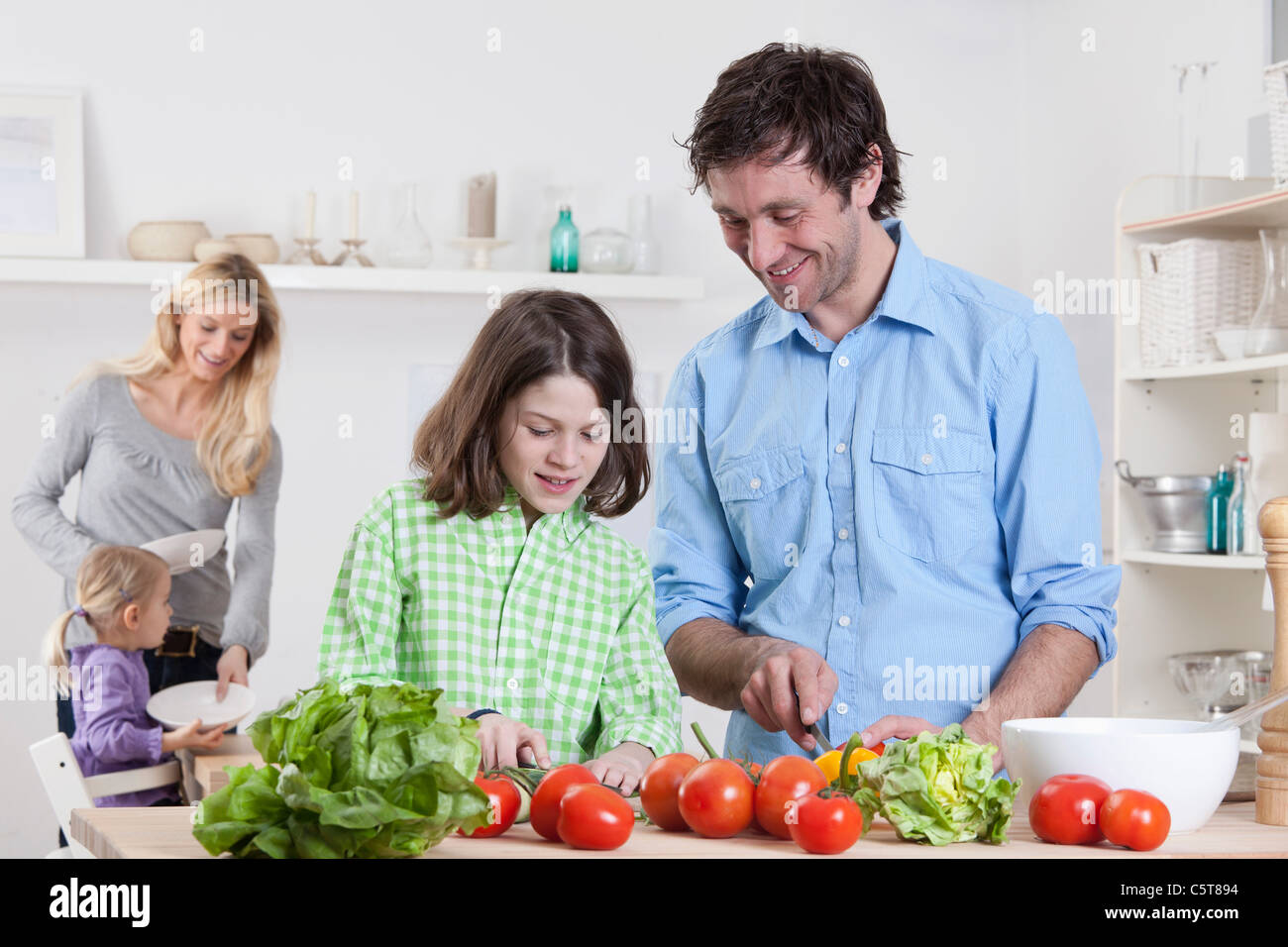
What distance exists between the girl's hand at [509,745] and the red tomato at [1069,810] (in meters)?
0.44

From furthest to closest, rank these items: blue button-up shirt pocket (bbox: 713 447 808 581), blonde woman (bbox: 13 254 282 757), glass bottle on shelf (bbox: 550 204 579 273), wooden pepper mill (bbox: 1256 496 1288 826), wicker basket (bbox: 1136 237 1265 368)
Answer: glass bottle on shelf (bbox: 550 204 579 273) → blonde woman (bbox: 13 254 282 757) → wicker basket (bbox: 1136 237 1265 368) → blue button-up shirt pocket (bbox: 713 447 808 581) → wooden pepper mill (bbox: 1256 496 1288 826)

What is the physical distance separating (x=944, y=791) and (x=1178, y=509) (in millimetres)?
2033

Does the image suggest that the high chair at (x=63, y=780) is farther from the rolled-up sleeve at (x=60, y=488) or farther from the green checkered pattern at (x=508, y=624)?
the green checkered pattern at (x=508, y=624)

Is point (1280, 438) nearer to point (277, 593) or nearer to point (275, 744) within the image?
point (275, 744)

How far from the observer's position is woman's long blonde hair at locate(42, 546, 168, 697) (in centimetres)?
298

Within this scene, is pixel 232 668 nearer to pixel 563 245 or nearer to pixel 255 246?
pixel 255 246

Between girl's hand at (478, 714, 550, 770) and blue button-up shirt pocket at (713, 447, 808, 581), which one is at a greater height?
blue button-up shirt pocket at (713, 447, 808, 581)

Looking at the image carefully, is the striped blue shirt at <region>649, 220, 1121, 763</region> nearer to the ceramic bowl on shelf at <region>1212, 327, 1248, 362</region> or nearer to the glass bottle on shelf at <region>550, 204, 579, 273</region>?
the ceramic bowl on shelf at <region>1212, 327, 1248, 362</region>

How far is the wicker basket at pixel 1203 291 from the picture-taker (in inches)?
102

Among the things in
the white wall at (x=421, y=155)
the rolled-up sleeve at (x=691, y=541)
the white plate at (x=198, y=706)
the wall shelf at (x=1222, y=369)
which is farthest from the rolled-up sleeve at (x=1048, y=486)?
the white wall at (x=421, y=155)

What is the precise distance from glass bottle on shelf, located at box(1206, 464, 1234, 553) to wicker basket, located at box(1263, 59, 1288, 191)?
0.57 m

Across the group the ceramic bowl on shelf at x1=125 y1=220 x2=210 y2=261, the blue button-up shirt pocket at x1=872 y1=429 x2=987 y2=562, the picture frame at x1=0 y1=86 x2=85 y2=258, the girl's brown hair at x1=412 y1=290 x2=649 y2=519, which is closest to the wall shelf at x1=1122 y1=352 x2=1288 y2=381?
the blue button-up shirt pocket at x1=872 y1=429 x2=987 y2=562

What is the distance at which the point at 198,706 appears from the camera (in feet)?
9.65
